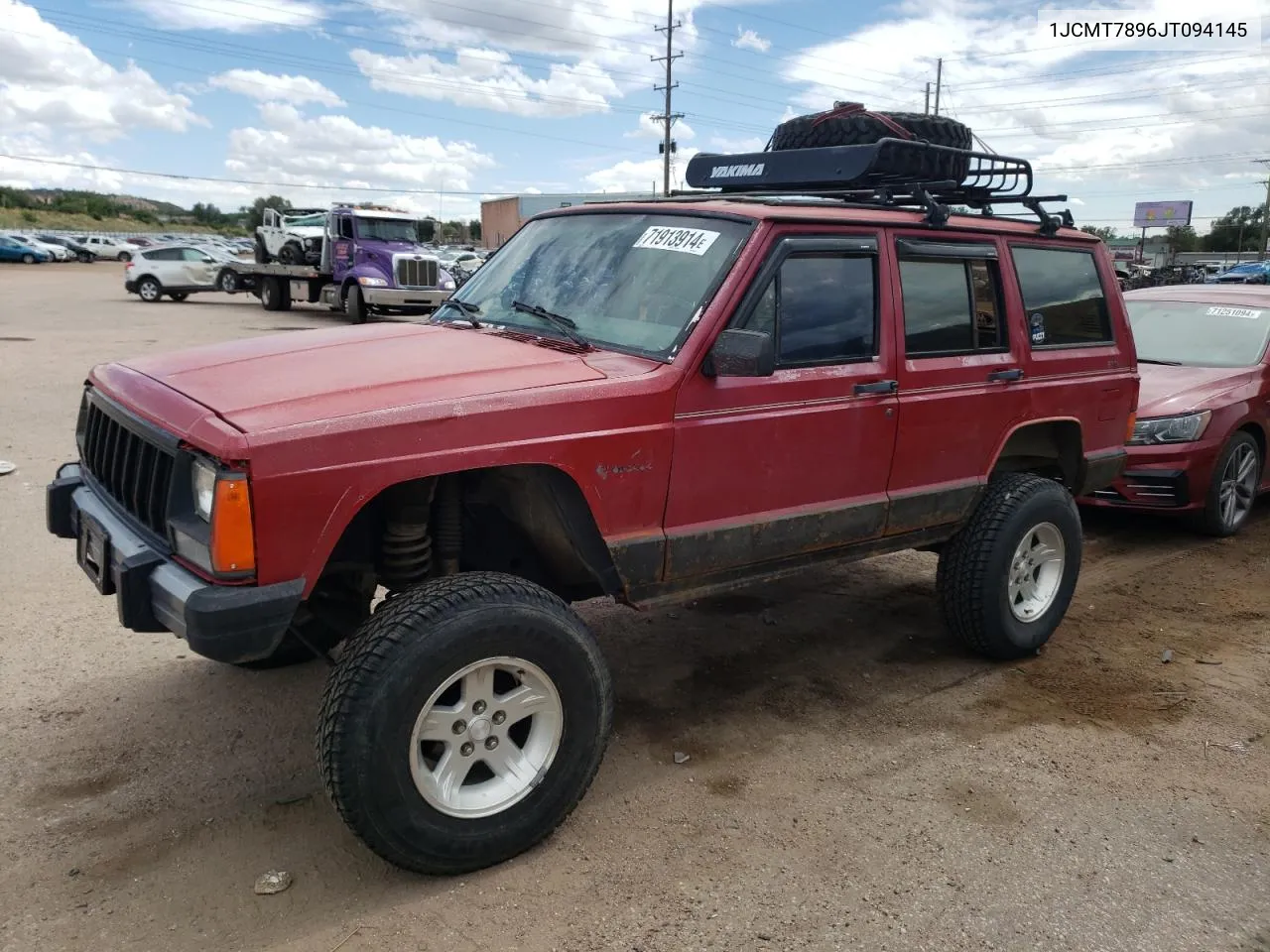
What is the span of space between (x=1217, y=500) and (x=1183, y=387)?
2.70 feet

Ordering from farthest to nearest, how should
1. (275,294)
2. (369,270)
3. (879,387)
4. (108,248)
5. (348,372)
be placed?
(108,248), (275,294), (369,270), (879,387), (348,372)

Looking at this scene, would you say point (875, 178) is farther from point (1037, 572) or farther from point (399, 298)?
point (399, 298)

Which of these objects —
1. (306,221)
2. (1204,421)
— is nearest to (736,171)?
(1204,421)

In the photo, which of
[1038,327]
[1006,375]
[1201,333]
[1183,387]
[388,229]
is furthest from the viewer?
[388,229]

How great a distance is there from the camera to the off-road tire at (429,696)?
107 inches

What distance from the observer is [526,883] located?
9.63ft

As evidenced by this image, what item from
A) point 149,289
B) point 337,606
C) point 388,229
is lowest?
point 337,606

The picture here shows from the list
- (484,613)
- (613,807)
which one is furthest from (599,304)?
(613,807)

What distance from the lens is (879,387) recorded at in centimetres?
385

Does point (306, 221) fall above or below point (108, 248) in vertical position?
below

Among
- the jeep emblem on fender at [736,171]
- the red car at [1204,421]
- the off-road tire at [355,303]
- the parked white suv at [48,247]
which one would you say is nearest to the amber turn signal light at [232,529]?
the jeep emblem on fender at [736,171]

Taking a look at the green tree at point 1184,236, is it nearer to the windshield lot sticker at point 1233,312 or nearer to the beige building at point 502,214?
the beige building at point 502,214

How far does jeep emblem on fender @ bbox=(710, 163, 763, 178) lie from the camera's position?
4707mm

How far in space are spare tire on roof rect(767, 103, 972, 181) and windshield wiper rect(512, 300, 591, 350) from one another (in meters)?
1.75
